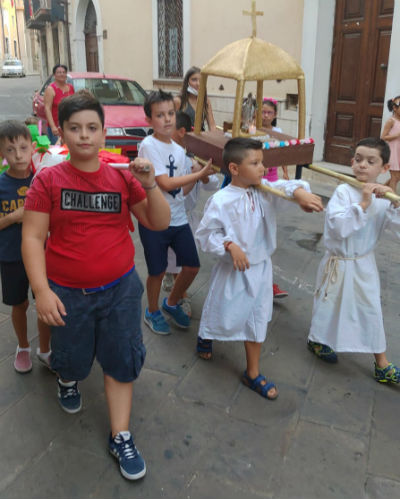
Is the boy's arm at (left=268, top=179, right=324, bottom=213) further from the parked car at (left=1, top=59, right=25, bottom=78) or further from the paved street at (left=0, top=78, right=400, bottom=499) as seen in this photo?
the parked car at (left=1, top=59, right=25, bottom=78)

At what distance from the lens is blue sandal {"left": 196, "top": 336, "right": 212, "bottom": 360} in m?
2.98

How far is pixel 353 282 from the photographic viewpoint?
2.79 m

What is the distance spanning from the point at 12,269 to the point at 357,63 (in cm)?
627

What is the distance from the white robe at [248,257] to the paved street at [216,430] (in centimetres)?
36

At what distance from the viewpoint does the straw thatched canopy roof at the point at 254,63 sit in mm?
2629

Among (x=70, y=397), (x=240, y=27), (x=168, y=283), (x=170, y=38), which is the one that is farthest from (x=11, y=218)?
(x=170, y=38)

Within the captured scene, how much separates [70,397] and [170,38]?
36.6ft

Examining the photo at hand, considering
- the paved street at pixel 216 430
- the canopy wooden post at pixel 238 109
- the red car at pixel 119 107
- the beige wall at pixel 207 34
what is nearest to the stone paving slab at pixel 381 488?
the paved street at pixel 216 430

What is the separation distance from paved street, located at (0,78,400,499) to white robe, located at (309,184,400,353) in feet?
0.81

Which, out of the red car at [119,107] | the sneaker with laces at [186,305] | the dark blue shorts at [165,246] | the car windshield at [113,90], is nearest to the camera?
the dark blue shorts at [165,246]

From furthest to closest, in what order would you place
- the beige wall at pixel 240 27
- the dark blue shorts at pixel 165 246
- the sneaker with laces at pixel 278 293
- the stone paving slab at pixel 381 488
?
the beige wall at pixel 240 27
the sneaker with laces at pixel 278 293
the dark blue shorts at pixel 165 246
the stone paving slab at pixel 381 488

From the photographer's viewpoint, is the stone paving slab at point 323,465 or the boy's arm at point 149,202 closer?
the boy's arm at point 149,202

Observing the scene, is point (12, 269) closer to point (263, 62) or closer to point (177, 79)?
point (263, 62)

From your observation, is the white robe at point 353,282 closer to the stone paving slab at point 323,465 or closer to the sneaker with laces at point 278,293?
the stone paving slab at point 323,465
